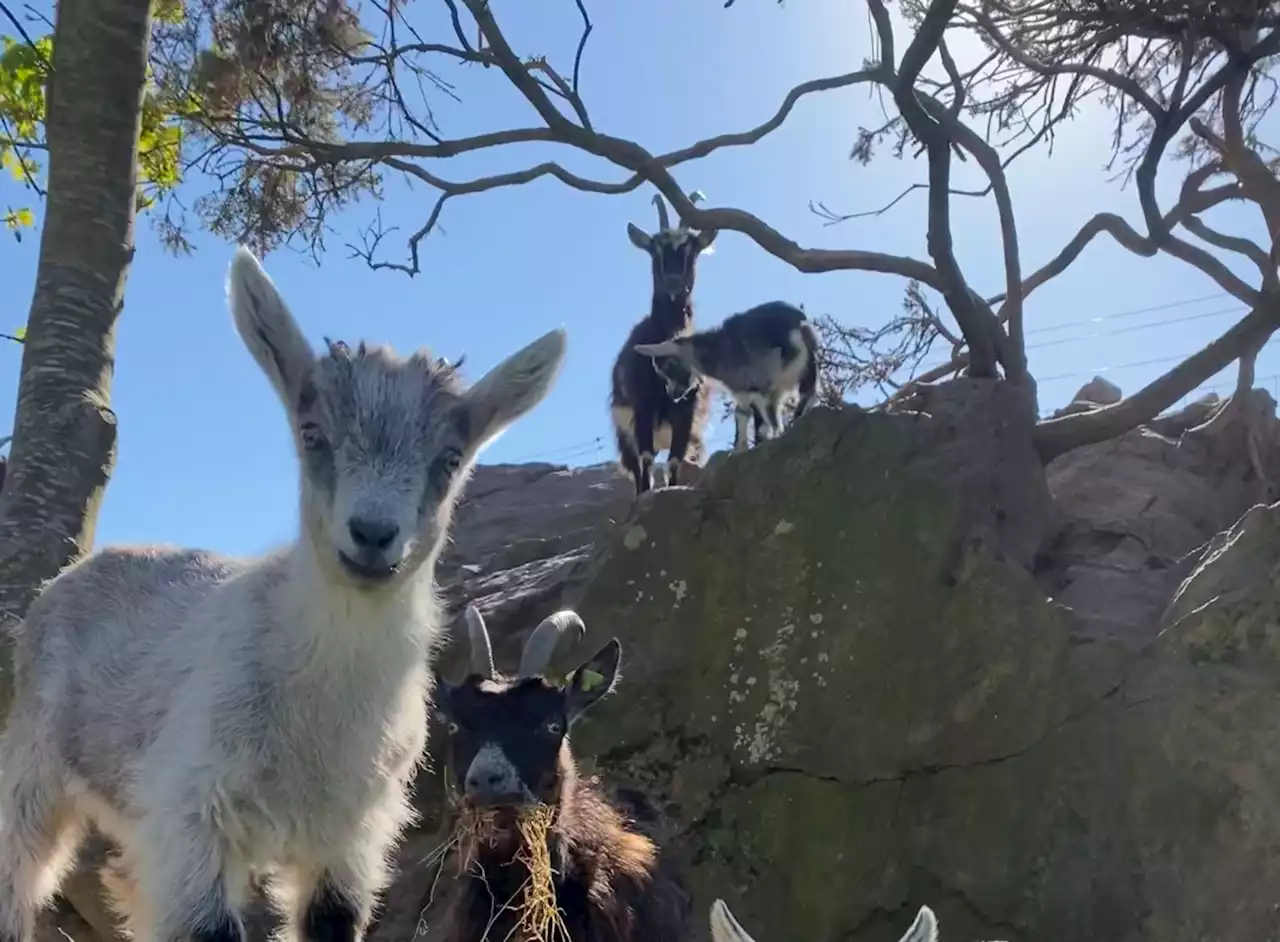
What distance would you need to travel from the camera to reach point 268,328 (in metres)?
3.01

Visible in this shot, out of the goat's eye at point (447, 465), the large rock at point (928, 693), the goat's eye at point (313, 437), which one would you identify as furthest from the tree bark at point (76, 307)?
the goat's eye at point (447, 465)

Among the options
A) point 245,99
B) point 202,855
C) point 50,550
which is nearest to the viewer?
point 202,855

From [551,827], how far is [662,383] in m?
5.15

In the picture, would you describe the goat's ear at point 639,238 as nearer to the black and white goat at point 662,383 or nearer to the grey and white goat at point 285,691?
the black and white goat at point 662,383

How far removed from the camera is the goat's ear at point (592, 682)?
401cm

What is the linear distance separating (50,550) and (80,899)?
1175mm

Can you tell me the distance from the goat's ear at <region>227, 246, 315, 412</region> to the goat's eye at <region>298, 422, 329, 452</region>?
160mm

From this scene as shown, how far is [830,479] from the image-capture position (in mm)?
5480

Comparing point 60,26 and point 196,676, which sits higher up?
point 60,26

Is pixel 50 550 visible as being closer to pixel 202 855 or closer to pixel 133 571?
pixel 133 571

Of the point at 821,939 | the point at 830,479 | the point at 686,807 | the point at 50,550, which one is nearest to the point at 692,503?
the point at 830,479

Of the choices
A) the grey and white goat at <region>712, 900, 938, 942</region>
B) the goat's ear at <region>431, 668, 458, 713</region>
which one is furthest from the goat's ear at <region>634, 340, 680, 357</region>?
the grey and white goat at <region>712, 900, 938, 942</region>

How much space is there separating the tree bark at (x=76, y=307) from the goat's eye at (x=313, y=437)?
1657mm

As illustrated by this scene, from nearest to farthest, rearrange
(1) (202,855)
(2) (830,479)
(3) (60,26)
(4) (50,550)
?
(1) (202,855), (4) (50,550), (3) (60,26), (2) (830,479)
